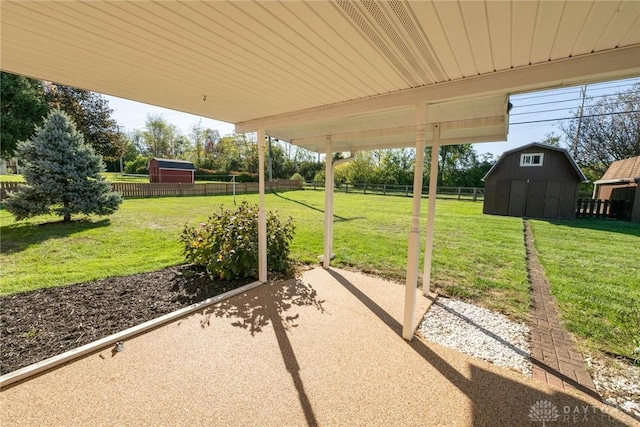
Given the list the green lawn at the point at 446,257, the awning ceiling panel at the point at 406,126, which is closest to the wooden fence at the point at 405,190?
the green lawn at the point at 446,257

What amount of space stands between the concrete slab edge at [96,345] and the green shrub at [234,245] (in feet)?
1.96

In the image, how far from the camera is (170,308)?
3.28 m

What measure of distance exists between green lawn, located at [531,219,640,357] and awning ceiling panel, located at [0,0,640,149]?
9.08ft

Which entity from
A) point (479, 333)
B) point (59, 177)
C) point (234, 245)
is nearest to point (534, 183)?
point (479, 333)

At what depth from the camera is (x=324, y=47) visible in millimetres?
1833

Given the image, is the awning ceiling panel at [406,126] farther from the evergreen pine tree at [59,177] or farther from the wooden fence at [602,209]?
the wooden fence at [602,209]

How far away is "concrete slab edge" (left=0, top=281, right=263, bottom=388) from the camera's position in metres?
2.13

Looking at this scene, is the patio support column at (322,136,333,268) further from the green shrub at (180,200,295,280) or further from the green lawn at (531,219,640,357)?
the green lawn at (531,219,640,357)

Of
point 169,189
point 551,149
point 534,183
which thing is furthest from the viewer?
point 169,189

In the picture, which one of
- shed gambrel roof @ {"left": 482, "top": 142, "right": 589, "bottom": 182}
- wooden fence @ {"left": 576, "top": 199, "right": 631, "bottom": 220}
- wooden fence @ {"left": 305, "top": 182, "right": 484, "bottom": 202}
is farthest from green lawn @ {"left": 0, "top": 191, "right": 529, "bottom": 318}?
A: wooden fence @ {"left": 305, "top": 182, "right": 484, "bottom": 202}

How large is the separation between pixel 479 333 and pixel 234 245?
346cm

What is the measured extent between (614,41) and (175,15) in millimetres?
2600

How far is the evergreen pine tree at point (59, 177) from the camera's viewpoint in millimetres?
7406

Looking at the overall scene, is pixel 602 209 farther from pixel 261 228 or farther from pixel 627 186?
pixel 261 228
